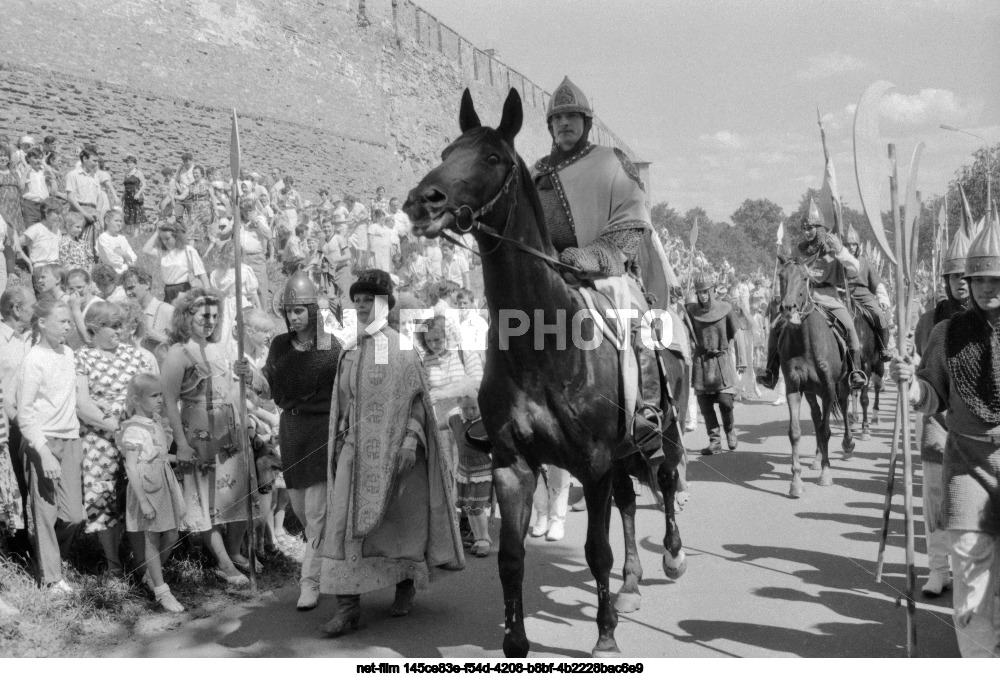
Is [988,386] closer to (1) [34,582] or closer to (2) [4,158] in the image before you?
(1) [34,582]

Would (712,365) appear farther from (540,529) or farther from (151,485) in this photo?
(151,485)

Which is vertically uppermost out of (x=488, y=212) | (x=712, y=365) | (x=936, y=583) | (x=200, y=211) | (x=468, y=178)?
(x=200, y=211)

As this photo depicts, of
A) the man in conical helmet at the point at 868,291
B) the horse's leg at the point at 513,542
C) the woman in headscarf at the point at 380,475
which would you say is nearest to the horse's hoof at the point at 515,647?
the horse's leg at the point at 513,542

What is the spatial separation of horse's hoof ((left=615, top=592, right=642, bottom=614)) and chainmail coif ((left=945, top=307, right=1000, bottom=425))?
236 centimetres

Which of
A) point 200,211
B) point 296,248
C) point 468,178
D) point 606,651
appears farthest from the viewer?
point 296,248

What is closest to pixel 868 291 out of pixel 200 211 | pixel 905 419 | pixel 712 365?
pixel 712 365

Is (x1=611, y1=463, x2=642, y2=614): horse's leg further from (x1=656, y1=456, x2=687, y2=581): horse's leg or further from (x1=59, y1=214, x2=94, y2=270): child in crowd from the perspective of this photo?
(x1=59, y1=214, x2=94, y2=270): child in crowd

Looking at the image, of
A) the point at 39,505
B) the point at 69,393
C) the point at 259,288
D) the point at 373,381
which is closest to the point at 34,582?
the point at 39,505

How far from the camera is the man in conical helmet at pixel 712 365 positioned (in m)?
11.8

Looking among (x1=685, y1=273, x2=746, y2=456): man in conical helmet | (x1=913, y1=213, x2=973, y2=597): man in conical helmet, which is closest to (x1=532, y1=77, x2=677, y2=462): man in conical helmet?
(x1=913, y1=213, x2=973, y2=597): man in conical helmet

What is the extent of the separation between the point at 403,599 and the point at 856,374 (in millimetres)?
6804

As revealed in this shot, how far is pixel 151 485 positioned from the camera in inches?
232

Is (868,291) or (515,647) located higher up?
(868,291)

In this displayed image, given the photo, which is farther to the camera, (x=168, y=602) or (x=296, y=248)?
(x=296, y=248)
